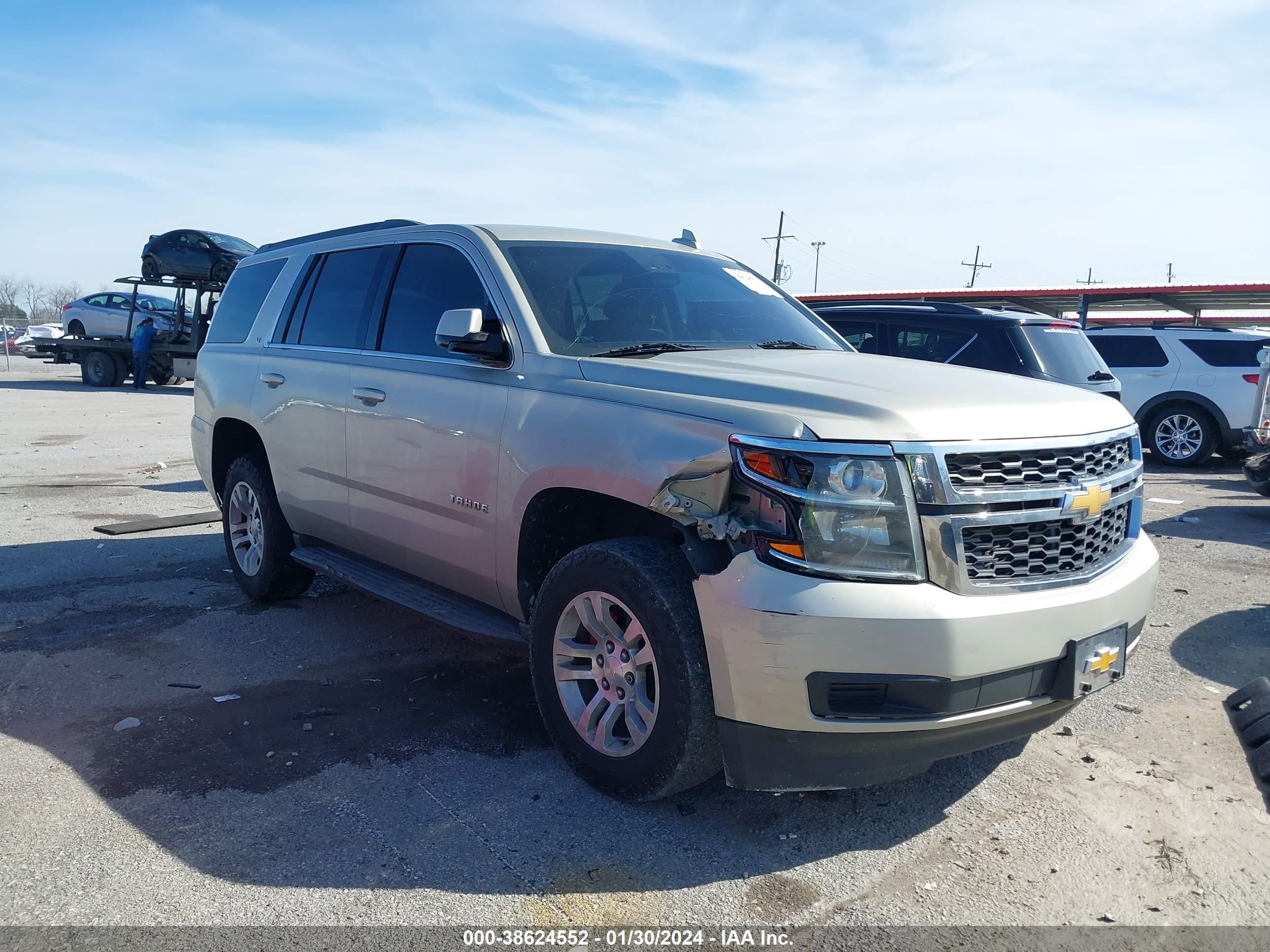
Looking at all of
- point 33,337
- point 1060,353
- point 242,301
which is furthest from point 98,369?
point 1060,353

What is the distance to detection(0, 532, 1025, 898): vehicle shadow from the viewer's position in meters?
3.01

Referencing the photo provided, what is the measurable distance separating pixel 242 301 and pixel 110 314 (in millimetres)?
23118

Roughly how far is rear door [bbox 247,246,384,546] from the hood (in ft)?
5.66

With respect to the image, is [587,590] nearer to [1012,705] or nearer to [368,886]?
[368,886]

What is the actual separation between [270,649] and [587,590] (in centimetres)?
243

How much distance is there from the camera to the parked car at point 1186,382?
41.8 feet

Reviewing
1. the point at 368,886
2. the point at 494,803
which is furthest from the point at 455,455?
the point at 368,886

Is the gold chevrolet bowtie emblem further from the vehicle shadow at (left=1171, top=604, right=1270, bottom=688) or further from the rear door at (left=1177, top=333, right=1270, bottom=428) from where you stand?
the rear door at (left=1177, top=333, right=1270, bottom=428)

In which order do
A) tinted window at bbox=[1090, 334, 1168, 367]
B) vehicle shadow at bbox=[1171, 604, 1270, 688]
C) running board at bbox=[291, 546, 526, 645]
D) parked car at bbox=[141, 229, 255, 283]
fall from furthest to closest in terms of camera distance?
parked car at bbox=[141, 229, 255, 283] → tinted window at bbox=[1090, 334, 1168, 367] → vehicle shadow at bbox=[1171, 604, 1270, 688] → running board at bbox=[291, 546, 526, 645]

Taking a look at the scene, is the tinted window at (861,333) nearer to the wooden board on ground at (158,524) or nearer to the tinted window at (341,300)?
the tinted window at (341,300)

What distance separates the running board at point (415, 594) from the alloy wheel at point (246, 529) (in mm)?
552

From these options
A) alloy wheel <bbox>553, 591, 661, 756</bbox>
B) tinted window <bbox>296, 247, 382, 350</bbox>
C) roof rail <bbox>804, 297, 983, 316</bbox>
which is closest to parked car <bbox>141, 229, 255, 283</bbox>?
roof rail <bbox>804, 297, 983, 316</bbox>

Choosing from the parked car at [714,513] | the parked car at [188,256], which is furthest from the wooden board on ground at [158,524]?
the parked car at [188,256]

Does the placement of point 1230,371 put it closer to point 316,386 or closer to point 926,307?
point 926,307
